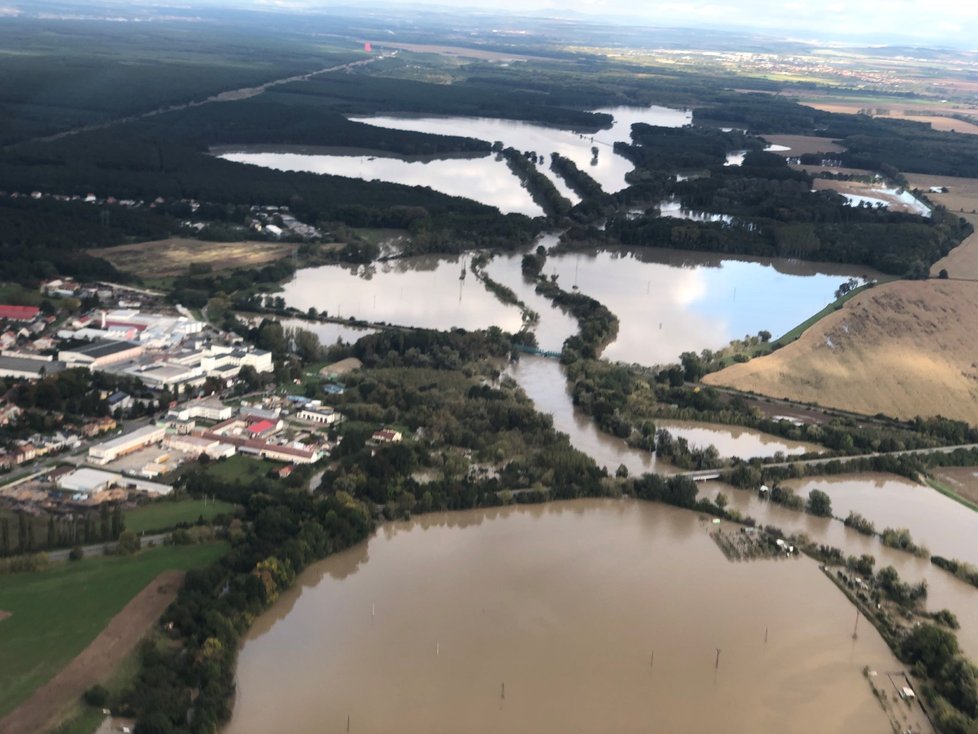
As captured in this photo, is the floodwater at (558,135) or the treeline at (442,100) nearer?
the floodwater at (558,135)

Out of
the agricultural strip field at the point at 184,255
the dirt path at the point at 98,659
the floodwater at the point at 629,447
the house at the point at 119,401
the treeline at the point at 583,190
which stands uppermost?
the treeline at the point at 583,190

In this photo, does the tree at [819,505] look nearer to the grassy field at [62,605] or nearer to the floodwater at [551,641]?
the floodwater at [551,641]

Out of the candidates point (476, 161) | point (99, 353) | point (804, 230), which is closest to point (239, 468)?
point (99, 353)

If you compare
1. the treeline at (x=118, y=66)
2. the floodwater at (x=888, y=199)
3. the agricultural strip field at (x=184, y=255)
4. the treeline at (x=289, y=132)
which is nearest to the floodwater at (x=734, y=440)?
the agricultural strip field at (x=184, y=255)

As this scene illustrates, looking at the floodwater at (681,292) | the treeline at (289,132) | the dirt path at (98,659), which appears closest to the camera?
the dirt path at (98,659)

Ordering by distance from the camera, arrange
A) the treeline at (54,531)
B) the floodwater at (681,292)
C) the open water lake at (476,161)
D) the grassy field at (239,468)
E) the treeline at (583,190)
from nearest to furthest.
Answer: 1. the treeline at (54,531)
2. the grassy field at (239,468)
3. the floodwater at (681,292)
4. the treeline at (583,190)
5. the open water lake at (476,161)

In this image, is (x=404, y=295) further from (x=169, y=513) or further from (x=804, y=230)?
(x=804, y=230)
